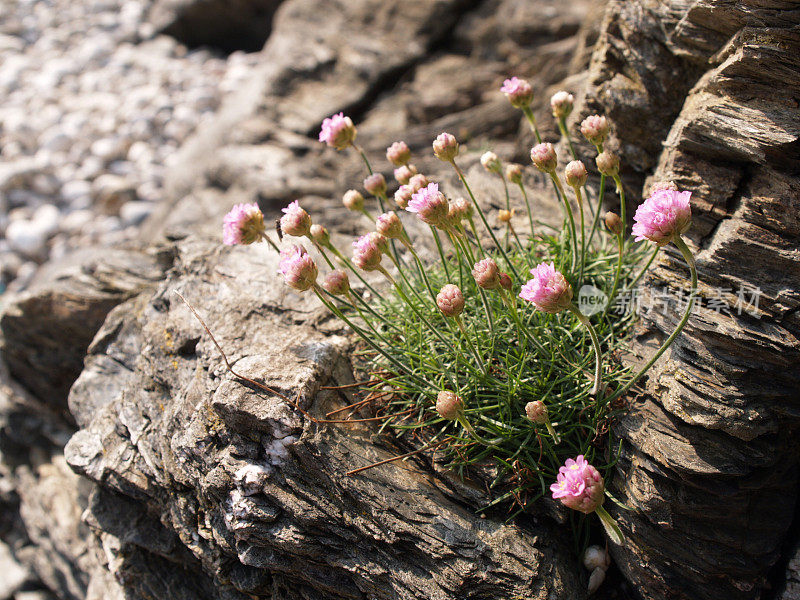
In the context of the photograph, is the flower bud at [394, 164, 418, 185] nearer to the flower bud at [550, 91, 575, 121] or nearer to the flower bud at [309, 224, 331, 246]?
the flower bud at [309, 224, 331, 246]

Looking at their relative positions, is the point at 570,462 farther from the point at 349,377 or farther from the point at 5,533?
the point at 5,533

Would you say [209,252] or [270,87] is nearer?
[209,252]

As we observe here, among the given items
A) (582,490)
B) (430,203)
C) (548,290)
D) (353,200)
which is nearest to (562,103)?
(430,203)

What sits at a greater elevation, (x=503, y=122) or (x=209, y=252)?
(x=209, y=252)

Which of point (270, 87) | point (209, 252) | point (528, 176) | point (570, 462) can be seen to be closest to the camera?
point (570, 462)

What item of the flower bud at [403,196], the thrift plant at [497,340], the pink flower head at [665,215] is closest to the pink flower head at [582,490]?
the thrift plant at [497,340]

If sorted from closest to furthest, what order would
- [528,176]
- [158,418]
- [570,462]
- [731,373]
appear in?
[570,462]
[731,373]
[158,418]
[528,176]

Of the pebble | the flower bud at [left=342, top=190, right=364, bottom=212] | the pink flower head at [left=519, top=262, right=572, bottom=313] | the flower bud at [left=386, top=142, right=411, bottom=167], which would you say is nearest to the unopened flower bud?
the flower bud at [left=386, top=142, right=411, bottom=167]

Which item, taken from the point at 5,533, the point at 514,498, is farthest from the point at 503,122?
the point at 5,533

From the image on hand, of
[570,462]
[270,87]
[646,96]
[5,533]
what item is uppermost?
[646,96]
